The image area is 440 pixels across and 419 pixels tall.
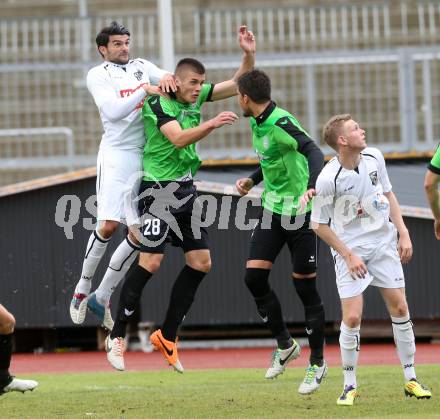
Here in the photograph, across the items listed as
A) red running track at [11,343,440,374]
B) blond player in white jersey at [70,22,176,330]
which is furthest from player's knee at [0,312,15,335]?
red running track at [11,343,440,374]

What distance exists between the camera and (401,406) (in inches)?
356

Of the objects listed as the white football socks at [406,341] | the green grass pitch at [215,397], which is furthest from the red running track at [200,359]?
the white football socks at [406,341]

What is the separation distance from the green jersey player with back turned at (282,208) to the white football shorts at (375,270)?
1.01 meters

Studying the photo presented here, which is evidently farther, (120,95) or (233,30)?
(233,30)

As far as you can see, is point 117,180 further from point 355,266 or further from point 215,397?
point 355,266

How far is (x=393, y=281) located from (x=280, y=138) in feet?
5.89

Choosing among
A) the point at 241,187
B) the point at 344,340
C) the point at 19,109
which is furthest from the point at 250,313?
the point at 344,340

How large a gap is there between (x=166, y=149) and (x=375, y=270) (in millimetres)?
2357

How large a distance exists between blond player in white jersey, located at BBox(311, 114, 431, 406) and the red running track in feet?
17.3

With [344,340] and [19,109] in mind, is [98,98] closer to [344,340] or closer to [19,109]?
[344,340]

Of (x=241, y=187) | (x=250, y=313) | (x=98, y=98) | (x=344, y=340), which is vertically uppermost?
(x=98, y=98)

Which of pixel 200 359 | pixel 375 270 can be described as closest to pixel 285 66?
pixel 200 359

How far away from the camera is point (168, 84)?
10.3m

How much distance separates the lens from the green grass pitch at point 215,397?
8.98m
